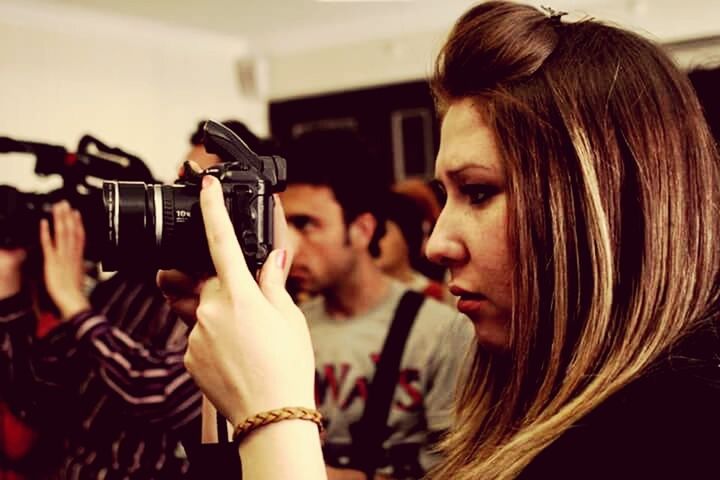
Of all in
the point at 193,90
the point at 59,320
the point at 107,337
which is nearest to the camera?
the point at 107,337

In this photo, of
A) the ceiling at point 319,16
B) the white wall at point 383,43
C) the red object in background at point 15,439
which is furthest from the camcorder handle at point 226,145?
the white wall at point 383,43

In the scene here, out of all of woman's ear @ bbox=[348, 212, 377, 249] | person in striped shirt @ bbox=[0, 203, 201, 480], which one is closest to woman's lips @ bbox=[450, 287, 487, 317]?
person in striped shirt @ bbox=[0, 203, 201, 480]

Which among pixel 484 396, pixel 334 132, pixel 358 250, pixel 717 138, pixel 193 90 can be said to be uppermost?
pixel 193 90

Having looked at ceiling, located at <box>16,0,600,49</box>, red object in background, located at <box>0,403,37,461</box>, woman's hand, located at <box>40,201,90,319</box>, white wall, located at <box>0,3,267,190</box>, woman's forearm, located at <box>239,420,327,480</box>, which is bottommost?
red object in background, located at <box>0,403,37,461</box>

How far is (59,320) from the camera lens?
155cm

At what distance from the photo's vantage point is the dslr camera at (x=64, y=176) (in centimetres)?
134

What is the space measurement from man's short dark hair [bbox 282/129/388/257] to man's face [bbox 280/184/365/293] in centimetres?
3

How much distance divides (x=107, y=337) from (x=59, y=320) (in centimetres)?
20

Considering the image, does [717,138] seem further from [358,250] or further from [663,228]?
[358,250]

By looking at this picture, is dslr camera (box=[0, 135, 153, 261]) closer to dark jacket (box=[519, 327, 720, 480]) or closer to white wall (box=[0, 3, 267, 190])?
dark jacket (box=[519, 327, 720, 480])

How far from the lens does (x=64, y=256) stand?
4.75 ft

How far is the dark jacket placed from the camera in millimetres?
623

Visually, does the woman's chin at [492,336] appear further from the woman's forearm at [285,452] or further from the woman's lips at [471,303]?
the woman's forearm at [285,452]

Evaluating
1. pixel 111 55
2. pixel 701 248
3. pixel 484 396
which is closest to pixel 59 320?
pixel 484 396
